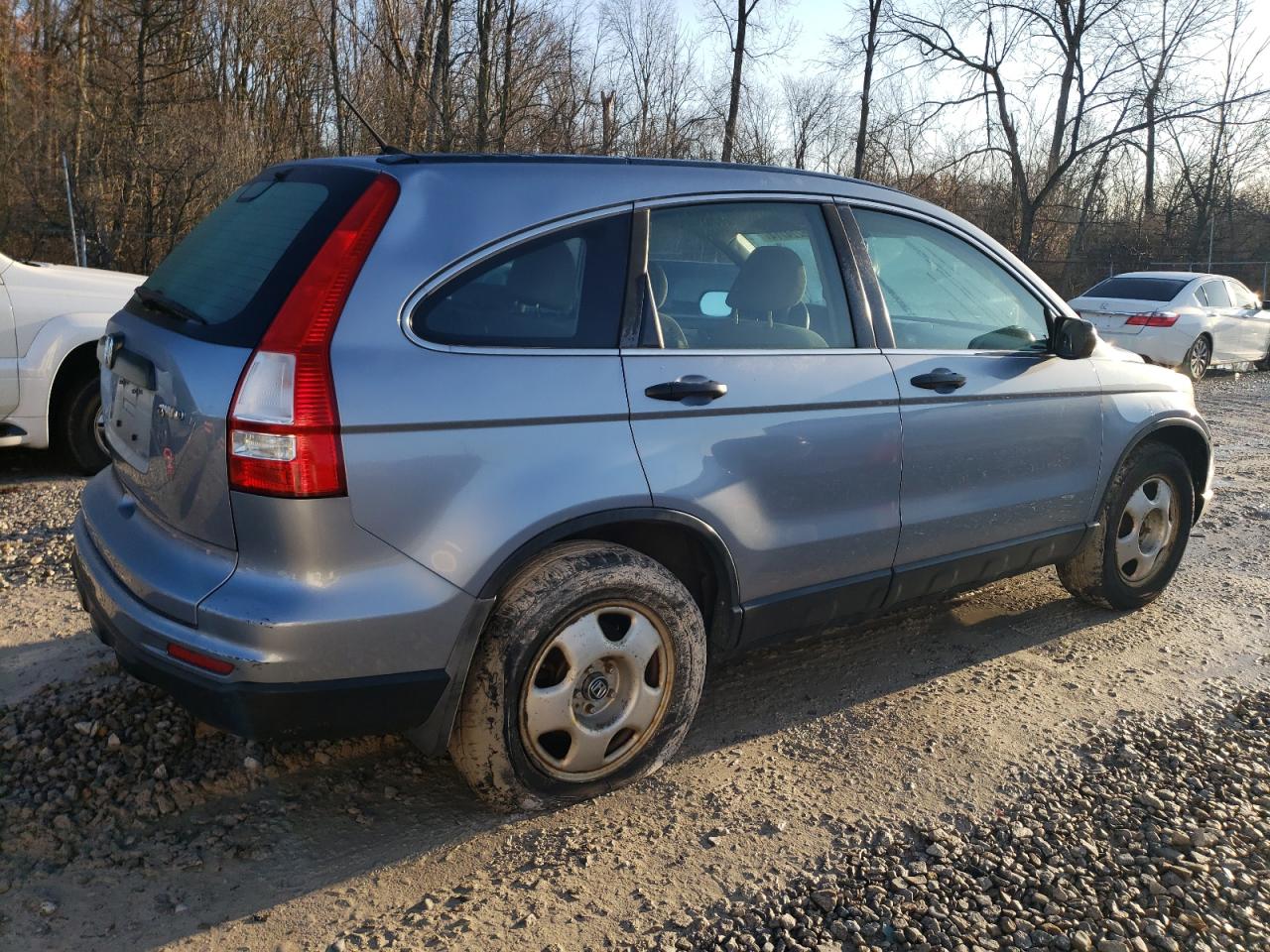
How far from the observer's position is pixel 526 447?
2701mm

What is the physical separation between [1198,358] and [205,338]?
14.9 metres

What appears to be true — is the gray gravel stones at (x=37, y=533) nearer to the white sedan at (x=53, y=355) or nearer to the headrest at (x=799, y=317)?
the white sedan at (x=53, y=355)

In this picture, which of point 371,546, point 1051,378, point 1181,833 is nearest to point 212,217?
point 371,546

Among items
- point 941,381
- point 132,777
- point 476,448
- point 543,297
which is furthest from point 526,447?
point 941,381

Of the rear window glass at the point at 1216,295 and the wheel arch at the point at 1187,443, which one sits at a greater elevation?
the rear window glass at the point at 1216,295

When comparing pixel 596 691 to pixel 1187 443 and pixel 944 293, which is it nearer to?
pixel 944 293

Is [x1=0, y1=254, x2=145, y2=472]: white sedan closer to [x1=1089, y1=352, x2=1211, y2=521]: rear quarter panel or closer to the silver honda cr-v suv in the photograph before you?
→ the silver honda cr-v suv

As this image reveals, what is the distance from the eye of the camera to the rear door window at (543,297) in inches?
106

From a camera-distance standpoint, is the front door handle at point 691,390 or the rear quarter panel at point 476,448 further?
the front door handle at point 691,390

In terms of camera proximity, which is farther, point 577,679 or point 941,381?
point 941,381

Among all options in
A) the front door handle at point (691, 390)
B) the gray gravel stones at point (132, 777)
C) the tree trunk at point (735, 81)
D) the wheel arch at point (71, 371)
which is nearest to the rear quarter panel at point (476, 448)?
the front door handle at point (691, 390)

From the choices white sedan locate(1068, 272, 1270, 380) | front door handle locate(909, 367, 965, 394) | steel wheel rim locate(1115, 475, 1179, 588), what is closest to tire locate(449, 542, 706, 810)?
front door handle locate(909, 367, 965, 394)

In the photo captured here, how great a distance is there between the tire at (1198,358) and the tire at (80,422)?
43.3 feet

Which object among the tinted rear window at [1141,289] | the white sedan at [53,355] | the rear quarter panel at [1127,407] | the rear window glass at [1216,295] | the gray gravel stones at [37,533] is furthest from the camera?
the rear window glass at [1216,295]
